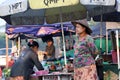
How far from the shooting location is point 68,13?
11.7 metres

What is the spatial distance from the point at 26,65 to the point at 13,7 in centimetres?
135

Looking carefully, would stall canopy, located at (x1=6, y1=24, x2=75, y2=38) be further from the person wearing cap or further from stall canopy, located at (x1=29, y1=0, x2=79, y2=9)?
the person wearing cap

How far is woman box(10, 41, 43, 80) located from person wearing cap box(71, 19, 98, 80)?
1.58 metres

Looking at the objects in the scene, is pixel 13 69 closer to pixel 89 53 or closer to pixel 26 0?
pixel 26 0

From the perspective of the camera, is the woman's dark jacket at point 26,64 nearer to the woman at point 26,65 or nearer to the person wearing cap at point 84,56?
the woman at point 26,65

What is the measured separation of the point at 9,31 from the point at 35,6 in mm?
10229

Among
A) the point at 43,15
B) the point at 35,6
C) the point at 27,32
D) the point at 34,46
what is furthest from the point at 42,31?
the point at 35,6

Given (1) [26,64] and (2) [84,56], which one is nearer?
(2) [84,56]

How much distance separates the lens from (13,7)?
352 inches

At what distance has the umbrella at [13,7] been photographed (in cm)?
858

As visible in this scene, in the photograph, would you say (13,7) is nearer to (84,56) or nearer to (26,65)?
(26,65)

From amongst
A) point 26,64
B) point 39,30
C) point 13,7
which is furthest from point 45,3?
point 39,30

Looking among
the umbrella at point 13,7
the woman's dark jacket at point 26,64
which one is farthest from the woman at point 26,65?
the umbrella at point 13,7

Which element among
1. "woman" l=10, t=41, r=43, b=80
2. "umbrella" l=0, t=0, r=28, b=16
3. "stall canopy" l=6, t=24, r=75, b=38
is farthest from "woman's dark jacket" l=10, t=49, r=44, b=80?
"stall canopy" l=6, t=24, r=75, b=38
